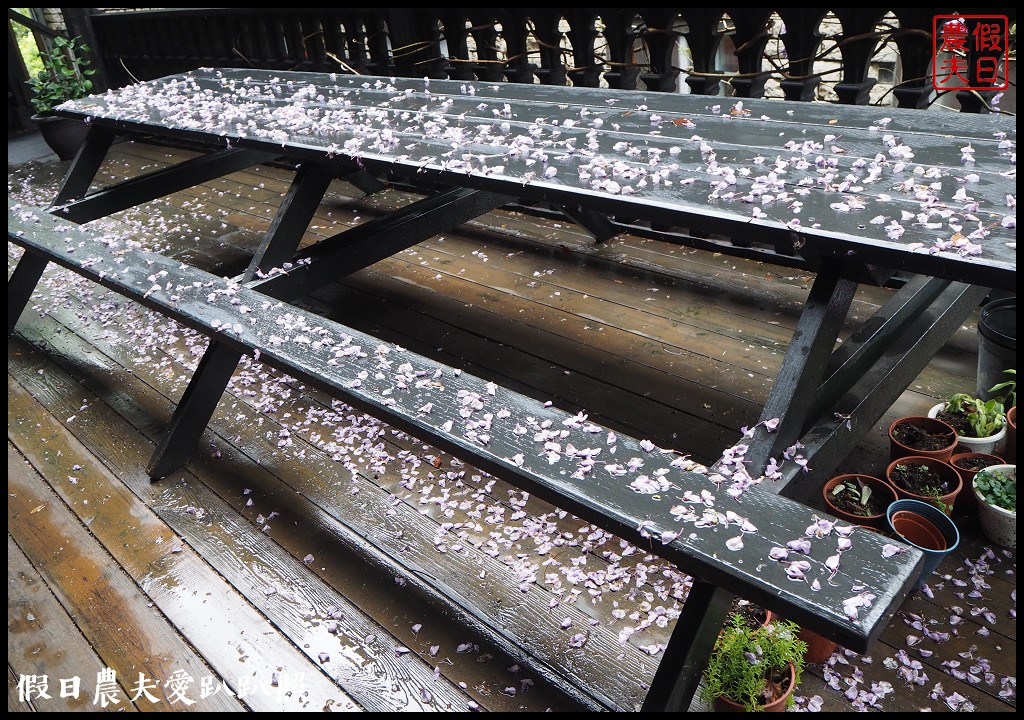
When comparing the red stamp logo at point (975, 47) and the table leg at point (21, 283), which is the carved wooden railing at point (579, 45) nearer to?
the red stamp logo at point (975, 47)

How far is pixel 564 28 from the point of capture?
4977 mm

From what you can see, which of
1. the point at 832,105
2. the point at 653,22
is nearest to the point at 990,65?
the point at 832,105

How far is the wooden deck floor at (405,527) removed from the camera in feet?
5.34

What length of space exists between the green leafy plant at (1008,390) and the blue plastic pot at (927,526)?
1.88 ft

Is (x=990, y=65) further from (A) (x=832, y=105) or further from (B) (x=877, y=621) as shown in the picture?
(B) (x=877, y=621)

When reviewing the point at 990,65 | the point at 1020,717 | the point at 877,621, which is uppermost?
the point at 990,65

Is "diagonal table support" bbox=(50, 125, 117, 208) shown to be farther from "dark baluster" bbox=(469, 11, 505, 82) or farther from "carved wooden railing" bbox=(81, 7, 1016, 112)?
"dark baluster" bbox=(469, 11, 505, 82)

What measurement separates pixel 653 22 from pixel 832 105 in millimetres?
1390

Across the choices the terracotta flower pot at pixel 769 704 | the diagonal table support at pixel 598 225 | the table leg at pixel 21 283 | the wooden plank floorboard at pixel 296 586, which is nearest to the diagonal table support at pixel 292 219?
the wooden plank floorboard at pixel 296 586

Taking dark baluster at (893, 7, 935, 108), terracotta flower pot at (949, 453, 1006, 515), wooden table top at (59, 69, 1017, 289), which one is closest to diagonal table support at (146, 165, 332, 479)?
wooden table top at (59, 69, 1017, 289)

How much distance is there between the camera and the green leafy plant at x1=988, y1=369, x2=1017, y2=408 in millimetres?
2092

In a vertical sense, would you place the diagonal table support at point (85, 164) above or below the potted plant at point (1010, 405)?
above

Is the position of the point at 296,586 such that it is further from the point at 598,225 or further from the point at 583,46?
the point at 583,46

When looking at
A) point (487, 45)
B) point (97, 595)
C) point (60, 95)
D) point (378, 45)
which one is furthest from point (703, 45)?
point (60, 95)
